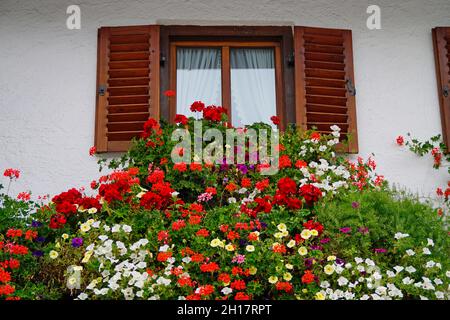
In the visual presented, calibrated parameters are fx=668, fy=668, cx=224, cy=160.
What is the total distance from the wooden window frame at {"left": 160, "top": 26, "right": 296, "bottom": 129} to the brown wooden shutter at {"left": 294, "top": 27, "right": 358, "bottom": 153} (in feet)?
0.40

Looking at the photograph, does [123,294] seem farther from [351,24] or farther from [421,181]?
[351,24]

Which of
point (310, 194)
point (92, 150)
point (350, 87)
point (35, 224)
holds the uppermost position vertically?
point (350, 87)

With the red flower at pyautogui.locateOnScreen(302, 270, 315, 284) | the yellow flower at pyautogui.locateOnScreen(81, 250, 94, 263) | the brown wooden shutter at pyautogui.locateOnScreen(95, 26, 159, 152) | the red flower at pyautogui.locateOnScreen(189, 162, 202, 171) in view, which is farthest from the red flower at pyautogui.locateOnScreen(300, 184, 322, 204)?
the brown wooden shutter at pyautogui.locateOnScreen(95, 26, 159, 152)

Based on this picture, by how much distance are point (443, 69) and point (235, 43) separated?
1890mm

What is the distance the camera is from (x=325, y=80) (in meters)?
5.95

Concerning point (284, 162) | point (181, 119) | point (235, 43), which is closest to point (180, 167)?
point (181, 119)

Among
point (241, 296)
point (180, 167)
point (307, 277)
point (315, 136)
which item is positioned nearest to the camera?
point (241, 296)

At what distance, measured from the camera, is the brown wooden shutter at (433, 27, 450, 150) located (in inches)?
231

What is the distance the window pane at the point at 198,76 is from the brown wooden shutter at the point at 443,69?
77.5 inches

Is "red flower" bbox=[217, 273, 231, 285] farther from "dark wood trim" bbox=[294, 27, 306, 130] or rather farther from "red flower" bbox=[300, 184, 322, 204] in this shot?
"dark wood trim" bbox=[294, 27, 306, 130]

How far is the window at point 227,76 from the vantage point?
18.9ft

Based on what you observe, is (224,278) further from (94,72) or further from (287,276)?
(94,72)

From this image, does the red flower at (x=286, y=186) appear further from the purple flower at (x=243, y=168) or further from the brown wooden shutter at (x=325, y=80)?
the brown wooden shutter at (x=325, y=80)
